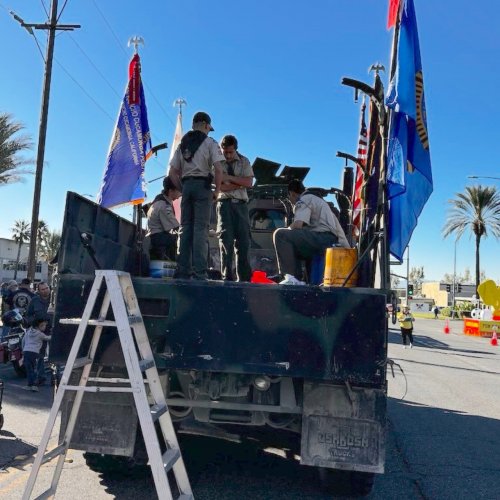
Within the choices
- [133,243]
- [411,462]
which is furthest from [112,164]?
[411,462]

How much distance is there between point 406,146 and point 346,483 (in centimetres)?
290

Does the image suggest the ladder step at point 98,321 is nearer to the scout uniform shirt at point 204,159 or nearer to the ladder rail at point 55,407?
the ladder rail at point 55,407

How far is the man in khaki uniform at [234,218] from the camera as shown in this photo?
5469 millimetres

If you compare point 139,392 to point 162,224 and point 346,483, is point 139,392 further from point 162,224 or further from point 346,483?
point 162,224

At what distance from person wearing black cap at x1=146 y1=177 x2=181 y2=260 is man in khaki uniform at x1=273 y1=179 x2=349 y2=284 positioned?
1277mm

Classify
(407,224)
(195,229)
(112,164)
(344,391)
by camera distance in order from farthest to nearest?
(112,164) → (407,224) → (195,229) → (344,391)

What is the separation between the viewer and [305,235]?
16.8ft

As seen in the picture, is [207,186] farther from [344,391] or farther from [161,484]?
[161,484]

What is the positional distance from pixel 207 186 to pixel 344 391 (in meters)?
2.09

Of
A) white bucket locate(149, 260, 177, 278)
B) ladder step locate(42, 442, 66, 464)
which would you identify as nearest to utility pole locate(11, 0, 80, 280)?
white bucket locate(149, 260, 177, 278)

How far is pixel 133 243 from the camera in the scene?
5.72 meters

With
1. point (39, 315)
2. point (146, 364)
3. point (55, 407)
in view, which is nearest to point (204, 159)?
point (146, 364)

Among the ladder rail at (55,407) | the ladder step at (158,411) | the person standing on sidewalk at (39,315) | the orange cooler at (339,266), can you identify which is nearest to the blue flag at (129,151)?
the person standing on sidewalk at (39,315)

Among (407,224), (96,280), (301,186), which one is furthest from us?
(301,186)
